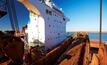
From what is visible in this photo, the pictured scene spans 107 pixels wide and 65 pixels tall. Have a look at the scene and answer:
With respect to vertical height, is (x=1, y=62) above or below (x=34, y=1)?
below

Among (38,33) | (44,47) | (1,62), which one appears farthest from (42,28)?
(1,62)

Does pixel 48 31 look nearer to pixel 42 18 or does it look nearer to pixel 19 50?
pixel 42 18

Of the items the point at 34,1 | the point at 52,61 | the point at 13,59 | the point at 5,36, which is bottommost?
the point at 52,61

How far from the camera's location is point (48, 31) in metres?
18.5

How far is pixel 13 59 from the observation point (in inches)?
309

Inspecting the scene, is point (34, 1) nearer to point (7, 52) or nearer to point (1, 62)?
point (1, 62)

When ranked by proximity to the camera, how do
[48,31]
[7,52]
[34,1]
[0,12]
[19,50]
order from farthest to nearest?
[48,31]
[0,12]
[34,1]
[19,50]
[7,52]

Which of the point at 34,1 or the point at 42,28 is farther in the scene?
the point at 42,28

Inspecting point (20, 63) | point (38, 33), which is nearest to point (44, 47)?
point (38, 33)

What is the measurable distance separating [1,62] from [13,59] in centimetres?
272

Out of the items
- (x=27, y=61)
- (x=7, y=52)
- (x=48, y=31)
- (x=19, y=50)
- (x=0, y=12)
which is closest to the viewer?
(x=7, y=52)

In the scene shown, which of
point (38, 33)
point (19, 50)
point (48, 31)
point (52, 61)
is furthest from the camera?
point (48, 31)

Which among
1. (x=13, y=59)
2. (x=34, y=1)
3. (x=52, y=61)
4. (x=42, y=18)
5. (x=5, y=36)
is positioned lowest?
(x=52, y=61)

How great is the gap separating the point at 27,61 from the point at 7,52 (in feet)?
7.82
